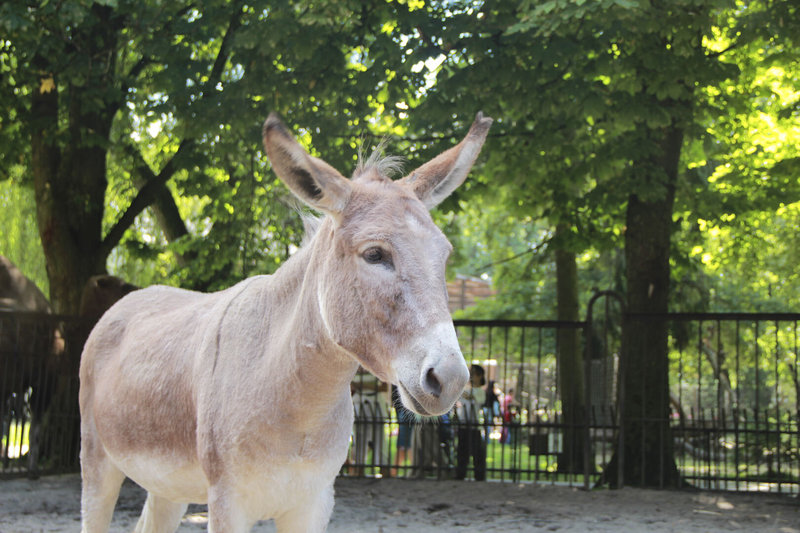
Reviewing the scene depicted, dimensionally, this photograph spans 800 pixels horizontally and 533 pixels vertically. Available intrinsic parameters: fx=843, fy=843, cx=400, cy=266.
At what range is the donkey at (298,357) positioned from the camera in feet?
9.44

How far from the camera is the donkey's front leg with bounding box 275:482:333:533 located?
3508 millimetres

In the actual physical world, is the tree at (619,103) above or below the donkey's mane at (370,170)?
above

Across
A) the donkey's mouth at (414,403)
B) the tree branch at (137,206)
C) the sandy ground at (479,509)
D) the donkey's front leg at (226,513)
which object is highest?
the tree branch at (137,206)

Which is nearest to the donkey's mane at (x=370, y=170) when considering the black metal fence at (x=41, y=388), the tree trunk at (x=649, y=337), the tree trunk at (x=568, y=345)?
the tree trunk at (x=649, y=337)

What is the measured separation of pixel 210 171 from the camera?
15.2m

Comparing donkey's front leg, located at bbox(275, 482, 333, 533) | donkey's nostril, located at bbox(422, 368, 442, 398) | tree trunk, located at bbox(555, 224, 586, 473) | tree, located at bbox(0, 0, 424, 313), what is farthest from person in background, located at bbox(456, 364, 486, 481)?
donkey's nostril, located at bbox(422, 368, 442, 398)

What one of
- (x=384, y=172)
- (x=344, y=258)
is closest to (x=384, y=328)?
(x=344, y=258)

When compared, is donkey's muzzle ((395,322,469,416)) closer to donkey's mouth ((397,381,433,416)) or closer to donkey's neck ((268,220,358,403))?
donkey's mouth ((397,381,433,416))

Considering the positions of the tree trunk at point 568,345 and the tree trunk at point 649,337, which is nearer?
the tree trunk at point 649,337

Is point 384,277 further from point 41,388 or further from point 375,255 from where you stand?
point 41,388

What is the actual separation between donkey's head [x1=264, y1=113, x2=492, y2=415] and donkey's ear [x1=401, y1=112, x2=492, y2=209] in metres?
0.02

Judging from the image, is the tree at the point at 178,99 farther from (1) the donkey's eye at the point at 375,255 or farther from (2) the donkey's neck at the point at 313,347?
(1) the donkey's eye at the point at 375,255

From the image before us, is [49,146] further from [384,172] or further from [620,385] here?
[384,172]

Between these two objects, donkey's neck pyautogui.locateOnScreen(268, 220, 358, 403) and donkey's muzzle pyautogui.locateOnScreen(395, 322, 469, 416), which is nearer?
donkey's muzzle pyautogui.locateOnScreen(395, 322, 469, 416)
